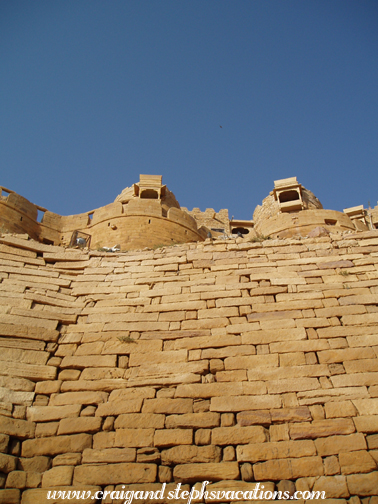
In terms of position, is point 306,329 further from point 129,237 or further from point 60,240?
point 60,240

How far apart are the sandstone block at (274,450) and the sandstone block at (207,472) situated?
15 cm

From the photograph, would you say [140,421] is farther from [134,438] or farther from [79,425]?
[79,425]

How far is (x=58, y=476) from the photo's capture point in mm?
4254

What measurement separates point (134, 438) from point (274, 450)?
5.42 feet

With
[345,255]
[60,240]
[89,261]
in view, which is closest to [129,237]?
[60,240]

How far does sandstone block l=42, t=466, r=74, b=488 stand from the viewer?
4.20 metres

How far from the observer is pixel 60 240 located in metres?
17.8

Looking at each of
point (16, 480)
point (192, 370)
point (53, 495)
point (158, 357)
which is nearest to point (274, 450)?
point (192, 370)

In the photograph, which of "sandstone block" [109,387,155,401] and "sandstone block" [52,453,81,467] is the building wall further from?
"sandstone block" [52,453,81,467]

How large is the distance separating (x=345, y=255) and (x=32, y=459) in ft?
19.0

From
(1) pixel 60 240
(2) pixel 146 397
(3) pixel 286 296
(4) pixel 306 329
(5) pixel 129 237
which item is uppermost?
(1) pixel 60 240

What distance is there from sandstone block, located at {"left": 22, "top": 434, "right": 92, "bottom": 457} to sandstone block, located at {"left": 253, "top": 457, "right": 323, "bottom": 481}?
205 cm

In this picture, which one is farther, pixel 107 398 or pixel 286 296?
pixel 286 296

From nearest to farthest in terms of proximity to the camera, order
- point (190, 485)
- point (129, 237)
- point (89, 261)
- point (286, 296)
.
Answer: point (190, 485), point (286, 296), point (89, 261), point (129, 237)
